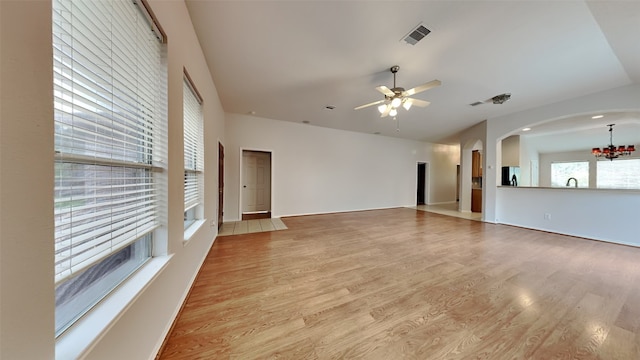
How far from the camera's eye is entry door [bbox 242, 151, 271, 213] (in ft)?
20.2

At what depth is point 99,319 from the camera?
87cm

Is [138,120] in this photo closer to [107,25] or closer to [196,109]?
[107,25]

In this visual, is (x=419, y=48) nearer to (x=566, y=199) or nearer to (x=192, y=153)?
(x=192, y=153)

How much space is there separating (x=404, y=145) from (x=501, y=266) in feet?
18.6

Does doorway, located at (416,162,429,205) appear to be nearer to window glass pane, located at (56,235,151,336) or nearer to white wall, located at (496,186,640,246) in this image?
A: white wall, located at (496,186,640,246)

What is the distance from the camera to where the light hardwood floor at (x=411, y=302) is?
140 cm

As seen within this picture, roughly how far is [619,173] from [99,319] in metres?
12.9

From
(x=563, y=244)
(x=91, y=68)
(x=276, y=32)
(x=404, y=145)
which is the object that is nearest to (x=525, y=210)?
(x=563, y=244)

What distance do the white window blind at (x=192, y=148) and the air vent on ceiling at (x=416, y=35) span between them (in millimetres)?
2476

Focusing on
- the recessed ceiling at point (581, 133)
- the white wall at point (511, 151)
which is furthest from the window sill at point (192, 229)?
the white wall at point (511, 151)

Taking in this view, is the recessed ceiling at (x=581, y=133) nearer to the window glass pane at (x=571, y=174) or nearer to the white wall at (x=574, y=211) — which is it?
the window glass pane at (x=571, y=174)

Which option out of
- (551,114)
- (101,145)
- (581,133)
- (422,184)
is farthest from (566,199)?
(101,145)

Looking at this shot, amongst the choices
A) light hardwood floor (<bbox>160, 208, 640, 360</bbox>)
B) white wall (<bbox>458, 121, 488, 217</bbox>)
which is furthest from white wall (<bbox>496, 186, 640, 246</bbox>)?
white wall (<bbox>458, 121, 488, 217</bbox>)

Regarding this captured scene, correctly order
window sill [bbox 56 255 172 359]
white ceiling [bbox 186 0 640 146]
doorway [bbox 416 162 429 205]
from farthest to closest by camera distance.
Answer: doorway [bbox 416 162 429 205] → white ceiling [bbox 186 0 640 146] → window sill [bbox 56 255 172 359]
